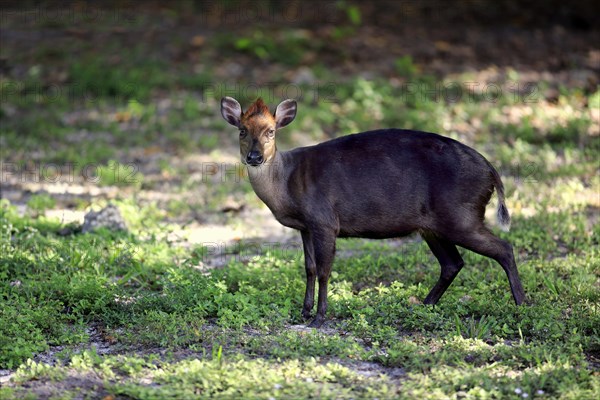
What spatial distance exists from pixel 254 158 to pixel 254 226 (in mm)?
2784

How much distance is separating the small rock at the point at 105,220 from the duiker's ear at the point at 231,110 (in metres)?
2.03

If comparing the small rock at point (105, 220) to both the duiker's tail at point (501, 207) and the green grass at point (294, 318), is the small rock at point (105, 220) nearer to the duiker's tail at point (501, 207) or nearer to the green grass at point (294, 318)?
the green grass at point (294, 318)

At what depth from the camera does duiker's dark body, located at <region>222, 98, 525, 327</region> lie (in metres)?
6.82

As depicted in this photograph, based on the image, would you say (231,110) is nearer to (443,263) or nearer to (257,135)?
(257,135)

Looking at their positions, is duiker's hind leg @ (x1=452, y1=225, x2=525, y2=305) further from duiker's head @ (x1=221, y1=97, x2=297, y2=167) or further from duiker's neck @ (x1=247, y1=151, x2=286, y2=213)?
duiker's head @ (x1=221, y1=97, x2=297, y2=167)

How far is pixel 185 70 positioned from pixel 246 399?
361 inches

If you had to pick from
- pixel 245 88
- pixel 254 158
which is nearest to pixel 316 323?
pixel 254 158

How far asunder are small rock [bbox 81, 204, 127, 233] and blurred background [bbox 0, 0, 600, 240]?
464 millimetres

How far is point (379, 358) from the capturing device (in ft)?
19.6

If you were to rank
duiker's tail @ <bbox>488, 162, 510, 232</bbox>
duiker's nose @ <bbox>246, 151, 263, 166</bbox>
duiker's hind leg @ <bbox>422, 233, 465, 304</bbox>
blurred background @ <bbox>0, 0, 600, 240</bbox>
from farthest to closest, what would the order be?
blurred background @ <bbox>0, 0, 600, 240</bbox>
duiker's hind leg @ <bbox>422, 233, 465, 304</bbox>
duiker's tail @ <bbox>488, 162, 510, 232</bbox>
duiker's nose @ <bbox>246, 151, 263, 166</bbox>

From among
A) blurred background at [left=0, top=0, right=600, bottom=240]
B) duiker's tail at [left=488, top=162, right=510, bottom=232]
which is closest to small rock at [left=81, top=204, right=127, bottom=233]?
blurred background at [left=0, top=0, right=600, bottom=240]

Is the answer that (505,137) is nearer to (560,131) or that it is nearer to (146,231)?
(560,131)

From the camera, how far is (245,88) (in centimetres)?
1320

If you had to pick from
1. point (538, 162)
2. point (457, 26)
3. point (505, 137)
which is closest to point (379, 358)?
point (538, 162)
